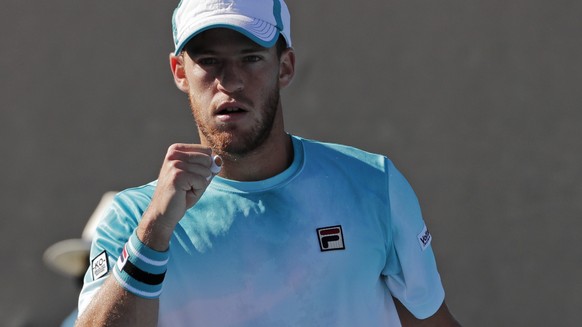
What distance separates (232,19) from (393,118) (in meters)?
2.89

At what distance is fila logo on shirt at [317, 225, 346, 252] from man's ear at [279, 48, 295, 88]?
1.30ft

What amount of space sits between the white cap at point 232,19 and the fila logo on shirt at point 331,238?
49cm

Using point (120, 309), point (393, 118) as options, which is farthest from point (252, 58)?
point (393, 118)

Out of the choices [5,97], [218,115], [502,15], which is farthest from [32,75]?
[218,115]

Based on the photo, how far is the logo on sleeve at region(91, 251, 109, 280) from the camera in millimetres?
2459

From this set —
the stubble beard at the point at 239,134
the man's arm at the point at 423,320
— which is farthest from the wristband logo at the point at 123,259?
the man's arm at the point at 423,320

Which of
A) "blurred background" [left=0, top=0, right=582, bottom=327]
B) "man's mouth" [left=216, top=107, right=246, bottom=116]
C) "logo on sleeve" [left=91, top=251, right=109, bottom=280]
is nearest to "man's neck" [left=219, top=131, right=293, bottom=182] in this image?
"man's mouth" [left=216, top=107, right=246, bottom=116]

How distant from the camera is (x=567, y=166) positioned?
5.34 metres

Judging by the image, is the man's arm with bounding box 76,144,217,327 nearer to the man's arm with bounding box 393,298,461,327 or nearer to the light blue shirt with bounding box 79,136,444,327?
the light blue shirt with bounding box 79,136,444,327

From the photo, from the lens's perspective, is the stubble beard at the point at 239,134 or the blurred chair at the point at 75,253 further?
the blurred chair at the point at 75,253

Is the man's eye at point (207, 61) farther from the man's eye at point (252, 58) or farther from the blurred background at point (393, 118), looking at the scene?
the blurred background at point (393, 118)

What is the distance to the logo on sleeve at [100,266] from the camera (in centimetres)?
246

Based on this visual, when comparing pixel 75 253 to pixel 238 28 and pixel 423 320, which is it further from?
pixel 238 28

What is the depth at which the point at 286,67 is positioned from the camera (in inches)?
108
